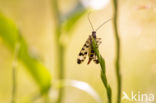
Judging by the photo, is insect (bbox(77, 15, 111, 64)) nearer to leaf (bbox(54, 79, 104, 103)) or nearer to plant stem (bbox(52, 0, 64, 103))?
leaf (bbox(54, 79, 104, 103))

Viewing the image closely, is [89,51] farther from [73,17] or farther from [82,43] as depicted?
[73,17]

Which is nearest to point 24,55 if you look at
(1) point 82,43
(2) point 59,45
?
(2) point 59,45

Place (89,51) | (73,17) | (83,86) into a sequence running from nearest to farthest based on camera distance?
(89,51) < (83,86) < (73,17)

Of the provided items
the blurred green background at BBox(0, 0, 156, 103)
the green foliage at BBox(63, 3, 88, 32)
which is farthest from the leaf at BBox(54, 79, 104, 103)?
the green foliage at BBox(63, 3, 88, 32)

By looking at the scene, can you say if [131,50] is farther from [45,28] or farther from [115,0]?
[45,28]

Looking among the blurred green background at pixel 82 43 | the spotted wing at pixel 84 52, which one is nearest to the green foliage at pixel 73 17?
the blurred green background at pixel 82 43

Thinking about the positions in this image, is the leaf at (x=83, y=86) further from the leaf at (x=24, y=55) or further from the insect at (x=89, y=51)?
the insect at (x=89, y=51)

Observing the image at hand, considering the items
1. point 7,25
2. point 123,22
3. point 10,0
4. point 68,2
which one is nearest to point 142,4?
point 123,22

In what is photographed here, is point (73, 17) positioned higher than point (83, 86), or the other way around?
point (73, 17)
